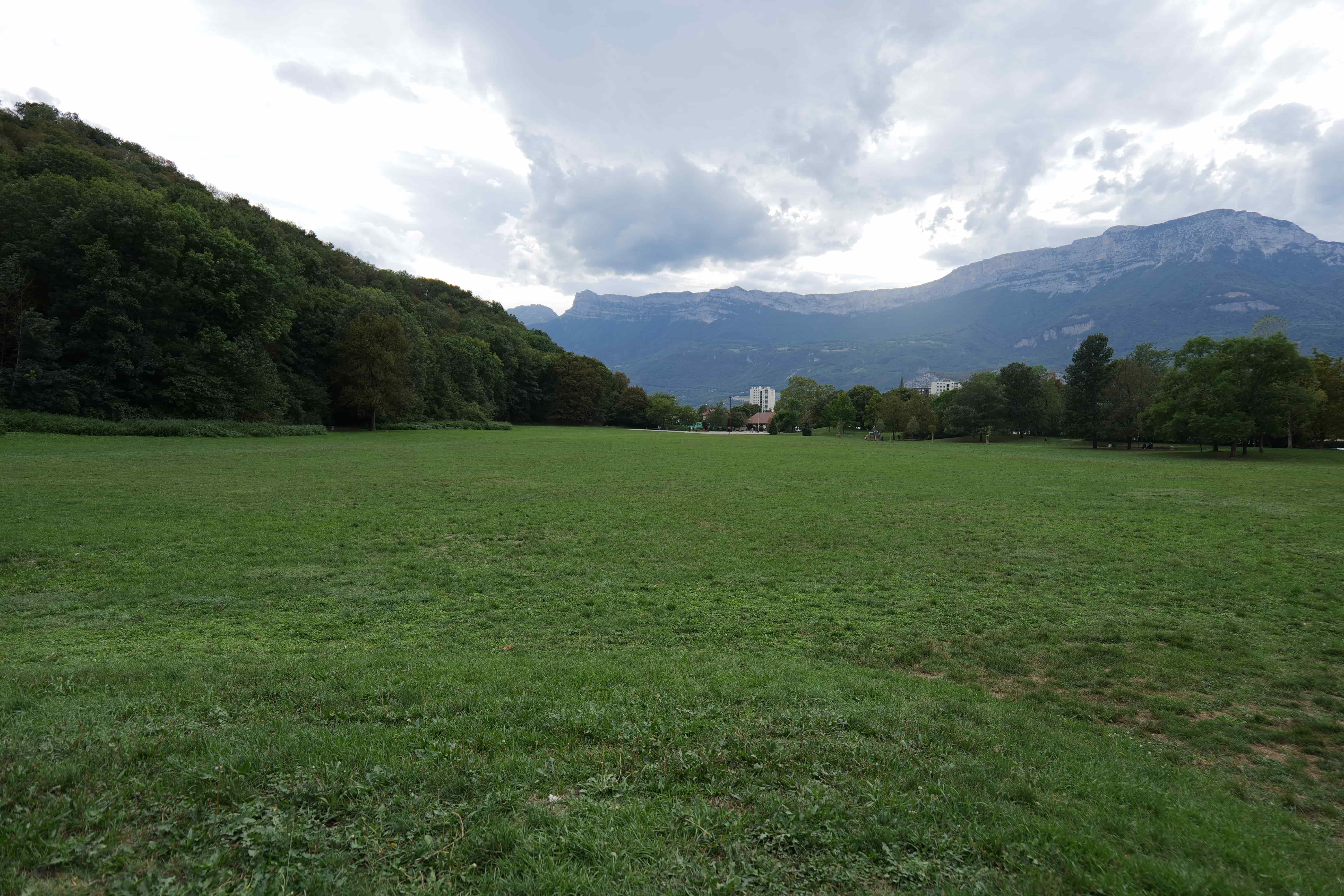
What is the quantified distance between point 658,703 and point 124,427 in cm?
4865

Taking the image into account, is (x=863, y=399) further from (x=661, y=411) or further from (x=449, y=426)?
(x=449, y=426)

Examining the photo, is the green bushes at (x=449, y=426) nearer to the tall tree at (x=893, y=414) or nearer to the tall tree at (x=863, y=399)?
the tall tree at (x=893, y=414)

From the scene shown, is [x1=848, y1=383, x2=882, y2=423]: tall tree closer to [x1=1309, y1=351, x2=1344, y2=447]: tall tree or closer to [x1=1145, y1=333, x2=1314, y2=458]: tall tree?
[x1=1309, y1=351, x2=1344, y2=447]: tall tree

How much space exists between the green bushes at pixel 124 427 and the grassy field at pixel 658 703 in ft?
90.4

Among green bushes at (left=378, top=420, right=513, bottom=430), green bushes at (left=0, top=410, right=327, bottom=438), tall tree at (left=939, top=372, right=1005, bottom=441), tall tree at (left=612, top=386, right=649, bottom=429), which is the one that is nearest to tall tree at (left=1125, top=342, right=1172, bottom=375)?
tall tree at (left=939, top=372, right=1005, bottom=441)

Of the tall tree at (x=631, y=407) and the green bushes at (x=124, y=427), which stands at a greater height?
the tall tree at (x=631, y=407)

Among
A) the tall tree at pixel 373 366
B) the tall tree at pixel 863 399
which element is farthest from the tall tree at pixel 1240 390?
the tall tree at pixel 373 366

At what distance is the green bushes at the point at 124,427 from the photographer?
1358 inches

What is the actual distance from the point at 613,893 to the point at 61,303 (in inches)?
2315

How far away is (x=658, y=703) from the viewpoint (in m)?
5.73

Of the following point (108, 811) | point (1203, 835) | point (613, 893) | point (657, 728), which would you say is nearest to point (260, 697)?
point (108, 811)

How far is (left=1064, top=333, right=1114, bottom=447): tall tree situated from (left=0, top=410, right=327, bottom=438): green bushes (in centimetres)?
8173

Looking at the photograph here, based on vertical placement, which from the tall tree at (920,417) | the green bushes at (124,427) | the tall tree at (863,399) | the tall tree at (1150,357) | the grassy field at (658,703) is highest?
the tall tree at (1150,357)

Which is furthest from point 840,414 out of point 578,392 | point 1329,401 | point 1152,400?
point 1329,401
